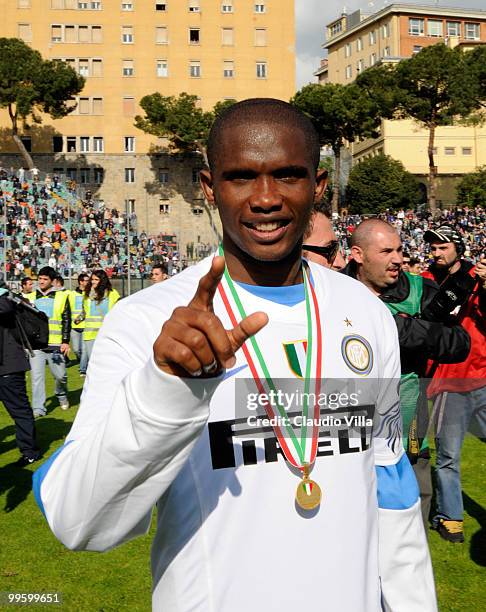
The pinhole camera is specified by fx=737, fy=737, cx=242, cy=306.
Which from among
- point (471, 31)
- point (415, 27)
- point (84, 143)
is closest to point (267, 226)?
point (84, 143)

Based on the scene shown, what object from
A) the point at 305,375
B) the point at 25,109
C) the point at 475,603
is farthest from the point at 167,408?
the point at 25,109

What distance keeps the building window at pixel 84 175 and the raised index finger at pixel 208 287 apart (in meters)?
61.3

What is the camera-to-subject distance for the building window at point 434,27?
287 ft

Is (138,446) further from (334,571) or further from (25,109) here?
(25,109)

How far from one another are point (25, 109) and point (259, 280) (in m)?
58.4

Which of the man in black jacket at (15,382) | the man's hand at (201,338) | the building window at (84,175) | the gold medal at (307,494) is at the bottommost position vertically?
the man in black jacket at (15,382)

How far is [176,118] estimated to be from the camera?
56.8 m

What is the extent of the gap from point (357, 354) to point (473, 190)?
6123 cm

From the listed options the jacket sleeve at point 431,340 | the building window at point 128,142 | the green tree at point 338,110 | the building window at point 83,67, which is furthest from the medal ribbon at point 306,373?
the building window at point 83,67

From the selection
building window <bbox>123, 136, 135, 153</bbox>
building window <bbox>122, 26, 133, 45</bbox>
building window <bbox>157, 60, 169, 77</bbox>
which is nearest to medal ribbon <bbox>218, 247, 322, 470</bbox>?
building window <bbox>123, 136, 135, 153</bbox>

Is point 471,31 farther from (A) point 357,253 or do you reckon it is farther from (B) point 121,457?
(B) point 121,457

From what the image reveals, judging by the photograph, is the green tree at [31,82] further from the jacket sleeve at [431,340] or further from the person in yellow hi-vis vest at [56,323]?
the jacket sleeve at [431,340]

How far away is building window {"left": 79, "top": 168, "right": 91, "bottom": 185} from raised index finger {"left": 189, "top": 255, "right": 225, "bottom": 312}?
2415 inches

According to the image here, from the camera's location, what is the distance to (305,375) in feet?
6.09
